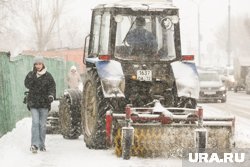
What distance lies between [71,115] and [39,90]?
186 cm

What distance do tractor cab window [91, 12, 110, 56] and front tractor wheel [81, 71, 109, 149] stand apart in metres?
0.59

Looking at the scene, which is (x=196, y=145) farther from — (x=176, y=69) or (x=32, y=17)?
(x=32, y=17)

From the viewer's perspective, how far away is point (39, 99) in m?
12.8

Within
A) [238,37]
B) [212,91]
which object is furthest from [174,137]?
[238,37]

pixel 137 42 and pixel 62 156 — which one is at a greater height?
pixel 137 42

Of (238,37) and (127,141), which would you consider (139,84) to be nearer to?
(127,141)

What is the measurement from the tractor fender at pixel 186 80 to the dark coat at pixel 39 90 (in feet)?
7.55

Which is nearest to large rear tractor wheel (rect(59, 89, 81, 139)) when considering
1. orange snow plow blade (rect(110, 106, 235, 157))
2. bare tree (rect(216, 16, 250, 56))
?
orange snow plow blade (rect(110, 106, 235, 157))

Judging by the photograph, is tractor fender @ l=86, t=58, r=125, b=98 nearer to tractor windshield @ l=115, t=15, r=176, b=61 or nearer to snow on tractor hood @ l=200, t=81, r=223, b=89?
tractor windshield @ l=115, t=15, r=176, b=61

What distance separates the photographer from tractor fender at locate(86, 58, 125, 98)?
12.2m

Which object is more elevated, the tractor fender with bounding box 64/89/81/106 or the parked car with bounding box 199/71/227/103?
the tractor fender with bounding box 64/89/81/106

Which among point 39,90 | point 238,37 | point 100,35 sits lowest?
point 238,37

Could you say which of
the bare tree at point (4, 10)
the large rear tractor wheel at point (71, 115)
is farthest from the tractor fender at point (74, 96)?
the bare tree at point (4, 10)

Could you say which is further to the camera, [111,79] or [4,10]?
[4,10]
